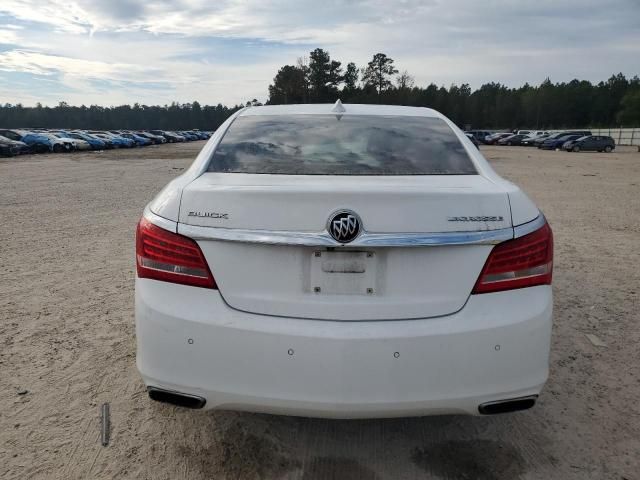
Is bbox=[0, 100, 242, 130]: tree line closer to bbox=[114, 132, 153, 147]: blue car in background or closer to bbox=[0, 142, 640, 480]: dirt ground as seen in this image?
bbox=[114, 132, 153, 147]: blue car in background

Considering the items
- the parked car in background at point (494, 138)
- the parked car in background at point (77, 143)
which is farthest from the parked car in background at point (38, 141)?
the parked car in background at point (494, 138)

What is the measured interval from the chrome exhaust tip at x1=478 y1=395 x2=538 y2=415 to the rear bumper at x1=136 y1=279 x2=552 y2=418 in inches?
1.1

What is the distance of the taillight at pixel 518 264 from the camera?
7.21 feet

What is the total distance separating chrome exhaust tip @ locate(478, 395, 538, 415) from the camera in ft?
7.36

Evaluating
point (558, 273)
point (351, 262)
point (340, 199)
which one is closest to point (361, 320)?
point (351, 262)

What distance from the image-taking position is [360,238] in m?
2.08

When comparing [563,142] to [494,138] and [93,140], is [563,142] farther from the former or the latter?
[93,140]

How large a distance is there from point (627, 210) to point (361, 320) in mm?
10718

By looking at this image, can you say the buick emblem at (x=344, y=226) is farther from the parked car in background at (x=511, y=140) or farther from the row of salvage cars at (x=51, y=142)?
the parked car in background at (x=511, y=140)

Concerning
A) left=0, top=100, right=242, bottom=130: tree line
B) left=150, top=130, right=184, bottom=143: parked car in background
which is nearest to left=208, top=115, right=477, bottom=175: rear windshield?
left=150, top=130, right=184, bottom=143: parked car in background

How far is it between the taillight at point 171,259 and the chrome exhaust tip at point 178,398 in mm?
487

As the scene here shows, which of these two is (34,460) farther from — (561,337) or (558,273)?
(558,273)

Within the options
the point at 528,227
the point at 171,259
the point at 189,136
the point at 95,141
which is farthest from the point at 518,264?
the point at 189,136

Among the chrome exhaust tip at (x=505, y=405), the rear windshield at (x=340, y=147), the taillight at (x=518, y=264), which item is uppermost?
the rear windshield at (x=340, y=147)
